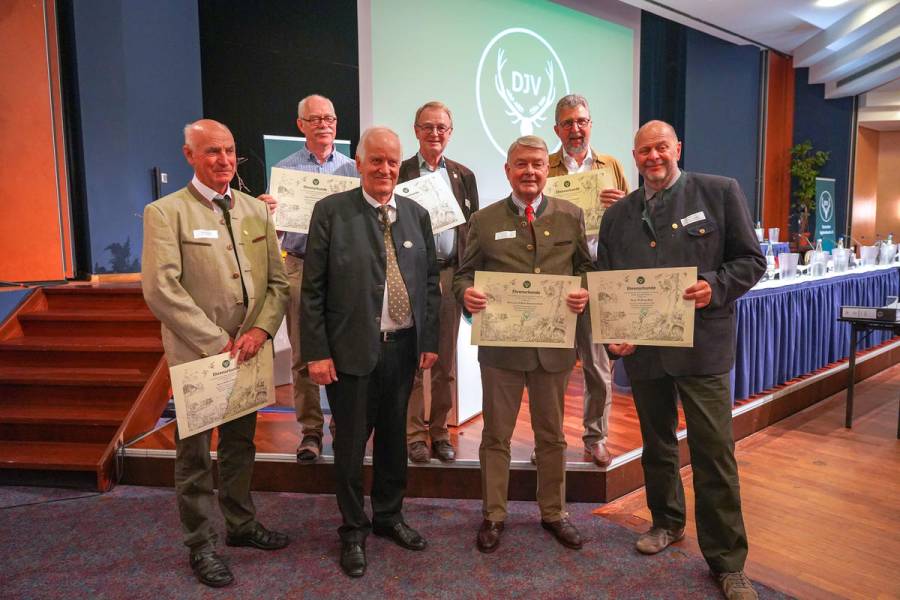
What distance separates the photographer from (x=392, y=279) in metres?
2.23

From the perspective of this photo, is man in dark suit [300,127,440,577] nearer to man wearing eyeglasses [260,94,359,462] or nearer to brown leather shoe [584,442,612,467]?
man wearing eyeglasses [260,94,359,462]

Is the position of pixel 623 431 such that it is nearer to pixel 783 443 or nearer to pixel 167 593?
pixel 783 443

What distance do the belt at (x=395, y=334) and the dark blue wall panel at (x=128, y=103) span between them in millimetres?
4751

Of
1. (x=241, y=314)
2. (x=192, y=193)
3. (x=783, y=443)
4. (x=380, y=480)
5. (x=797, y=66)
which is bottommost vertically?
(x=783, y=443)

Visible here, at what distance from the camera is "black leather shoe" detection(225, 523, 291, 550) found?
2418mm

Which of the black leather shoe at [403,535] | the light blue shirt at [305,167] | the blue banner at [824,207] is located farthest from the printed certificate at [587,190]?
the blue banner at [824,207]

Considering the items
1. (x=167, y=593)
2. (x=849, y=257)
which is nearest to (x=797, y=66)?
(x=849, y=257)

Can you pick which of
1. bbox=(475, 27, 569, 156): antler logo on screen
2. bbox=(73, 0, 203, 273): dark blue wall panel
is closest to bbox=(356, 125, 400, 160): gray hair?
bbox=(475, 27, 569, 156): antler logo on screen

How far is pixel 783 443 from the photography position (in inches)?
147

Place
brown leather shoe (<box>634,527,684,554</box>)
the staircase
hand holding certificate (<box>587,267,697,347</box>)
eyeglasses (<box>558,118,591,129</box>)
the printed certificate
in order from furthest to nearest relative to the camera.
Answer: the staircase, eyeglasses (<box>558,118,591,129</box>), the printed certificate, brown leather shoe (<box>634,527,684,554</box>), hand holding certificate (<box>587,267,697,347</box>)

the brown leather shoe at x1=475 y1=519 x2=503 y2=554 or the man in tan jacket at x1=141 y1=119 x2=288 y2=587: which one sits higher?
the man in tan jacket at x1=141 y1=119 x2=288 y2=587

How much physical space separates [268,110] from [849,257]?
614cm

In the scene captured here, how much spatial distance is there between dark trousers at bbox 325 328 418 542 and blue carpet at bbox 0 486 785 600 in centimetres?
23

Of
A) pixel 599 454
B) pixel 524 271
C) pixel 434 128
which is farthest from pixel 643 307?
pixel 434 128
